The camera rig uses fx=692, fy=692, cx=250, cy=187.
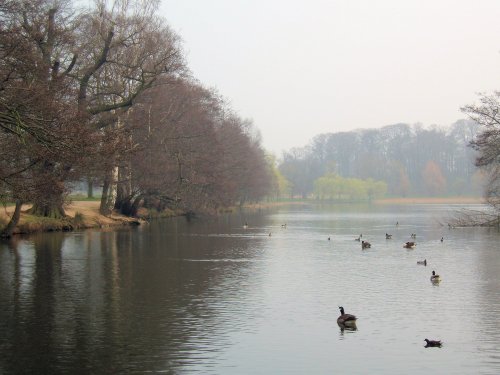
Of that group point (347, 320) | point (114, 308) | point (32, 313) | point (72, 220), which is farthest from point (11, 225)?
point (347, 320)

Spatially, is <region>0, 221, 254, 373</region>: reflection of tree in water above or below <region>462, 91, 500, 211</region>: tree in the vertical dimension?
below

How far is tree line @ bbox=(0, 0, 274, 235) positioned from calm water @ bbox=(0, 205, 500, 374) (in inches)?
204

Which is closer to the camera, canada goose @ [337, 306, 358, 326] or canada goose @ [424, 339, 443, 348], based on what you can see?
Answer: canada goose @ [424, 339, 443, 348]

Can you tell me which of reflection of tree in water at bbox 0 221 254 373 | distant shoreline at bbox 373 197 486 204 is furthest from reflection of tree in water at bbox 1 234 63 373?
distant shoreline at bbox 373 197 486 204

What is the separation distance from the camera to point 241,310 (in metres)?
22.7

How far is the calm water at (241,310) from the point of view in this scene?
16.5 metres

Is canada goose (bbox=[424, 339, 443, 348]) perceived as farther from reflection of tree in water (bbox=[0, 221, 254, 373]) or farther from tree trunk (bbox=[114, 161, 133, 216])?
tree trunk (bbox=[114, 161, 133, 216])

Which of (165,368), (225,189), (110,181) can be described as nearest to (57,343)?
(165,368)

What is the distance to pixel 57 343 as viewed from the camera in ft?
58.3

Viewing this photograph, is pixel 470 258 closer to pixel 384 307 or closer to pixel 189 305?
pixel 384 307

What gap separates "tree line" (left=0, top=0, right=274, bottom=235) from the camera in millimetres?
27375

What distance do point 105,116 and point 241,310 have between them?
117 ft

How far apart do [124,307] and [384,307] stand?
8730mm

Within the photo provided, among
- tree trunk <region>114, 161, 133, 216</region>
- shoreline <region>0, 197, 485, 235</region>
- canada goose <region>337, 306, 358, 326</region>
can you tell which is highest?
tree trunk <region>114, 161, 133, 216</region>
